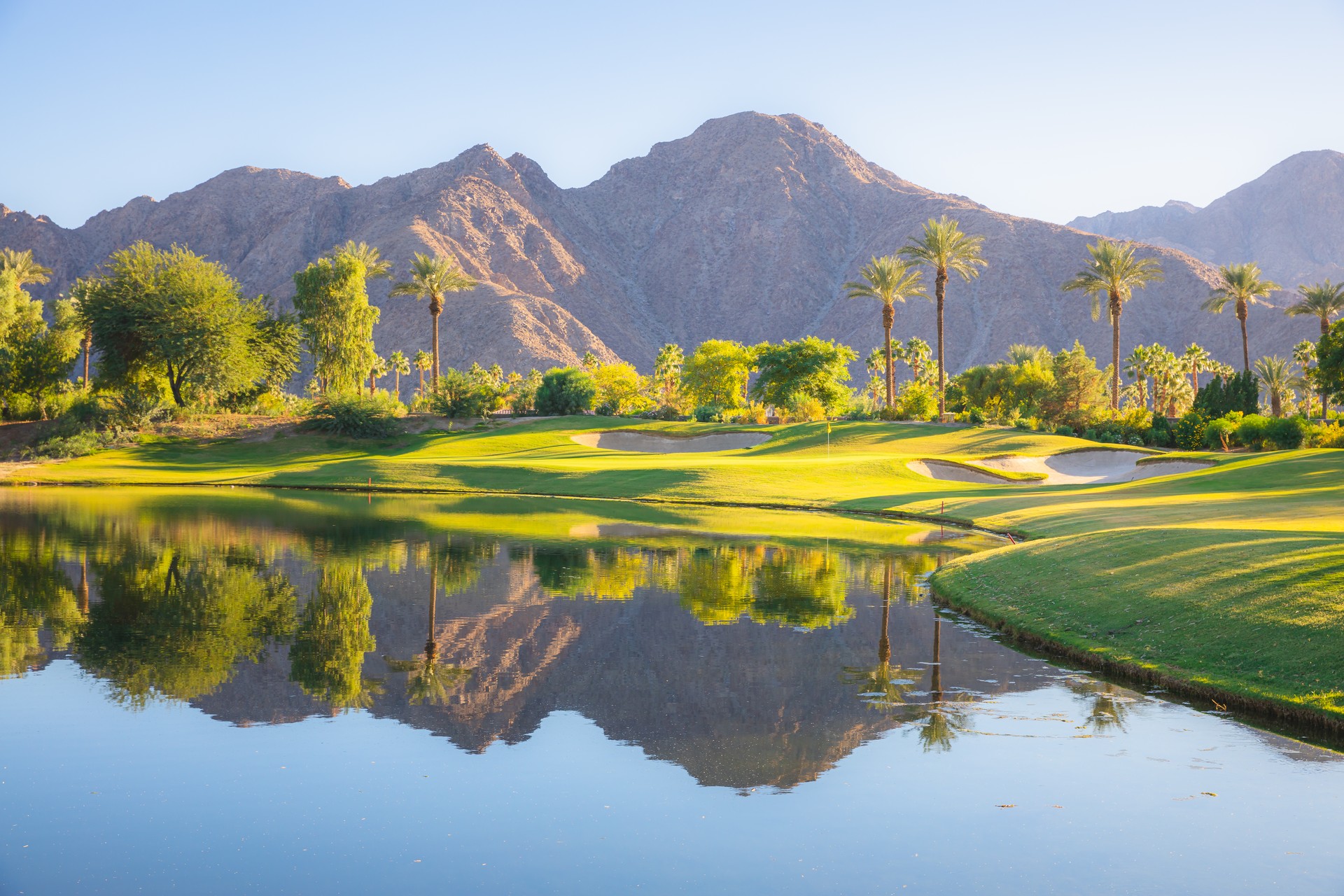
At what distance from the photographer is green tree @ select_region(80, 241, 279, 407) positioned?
7044cm

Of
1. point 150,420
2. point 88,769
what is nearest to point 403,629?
point 88,769

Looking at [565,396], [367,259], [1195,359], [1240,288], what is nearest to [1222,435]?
[1240,288]

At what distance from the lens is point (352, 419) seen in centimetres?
7000

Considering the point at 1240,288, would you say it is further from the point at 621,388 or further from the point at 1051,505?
the point at 1051,505

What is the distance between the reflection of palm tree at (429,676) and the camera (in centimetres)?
1316

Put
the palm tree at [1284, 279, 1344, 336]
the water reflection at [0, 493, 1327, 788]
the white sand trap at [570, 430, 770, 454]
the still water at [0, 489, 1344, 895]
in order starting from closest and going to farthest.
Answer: the still water at [0, 489, 1344, 895] < the water reflection at [0, 493, 1327, 788] < the white sand trap at [570, 430, 770, 454] < the palm tree at [1284, 279, 1344, 336]

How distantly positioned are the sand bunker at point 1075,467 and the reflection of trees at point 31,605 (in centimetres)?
4035

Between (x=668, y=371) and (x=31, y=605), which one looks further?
(x=668, y=371)

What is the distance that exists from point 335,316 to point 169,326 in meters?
15.9

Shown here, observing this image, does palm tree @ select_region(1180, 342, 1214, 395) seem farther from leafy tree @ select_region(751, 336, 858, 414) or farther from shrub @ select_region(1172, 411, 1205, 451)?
shrub @ select_region(1172, 411, 1205, 451)

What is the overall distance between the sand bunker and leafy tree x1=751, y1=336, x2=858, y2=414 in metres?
31.1

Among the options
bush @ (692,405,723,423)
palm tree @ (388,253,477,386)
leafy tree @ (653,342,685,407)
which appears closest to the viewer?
bush @ (692,405,723,423)

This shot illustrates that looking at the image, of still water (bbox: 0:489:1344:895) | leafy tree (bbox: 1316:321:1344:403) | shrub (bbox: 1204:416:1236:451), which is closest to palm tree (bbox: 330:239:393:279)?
shrub (bbox: 1204:416:1236:451)

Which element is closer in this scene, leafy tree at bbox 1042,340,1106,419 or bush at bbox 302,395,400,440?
bush at bbox 302,395,400,440
